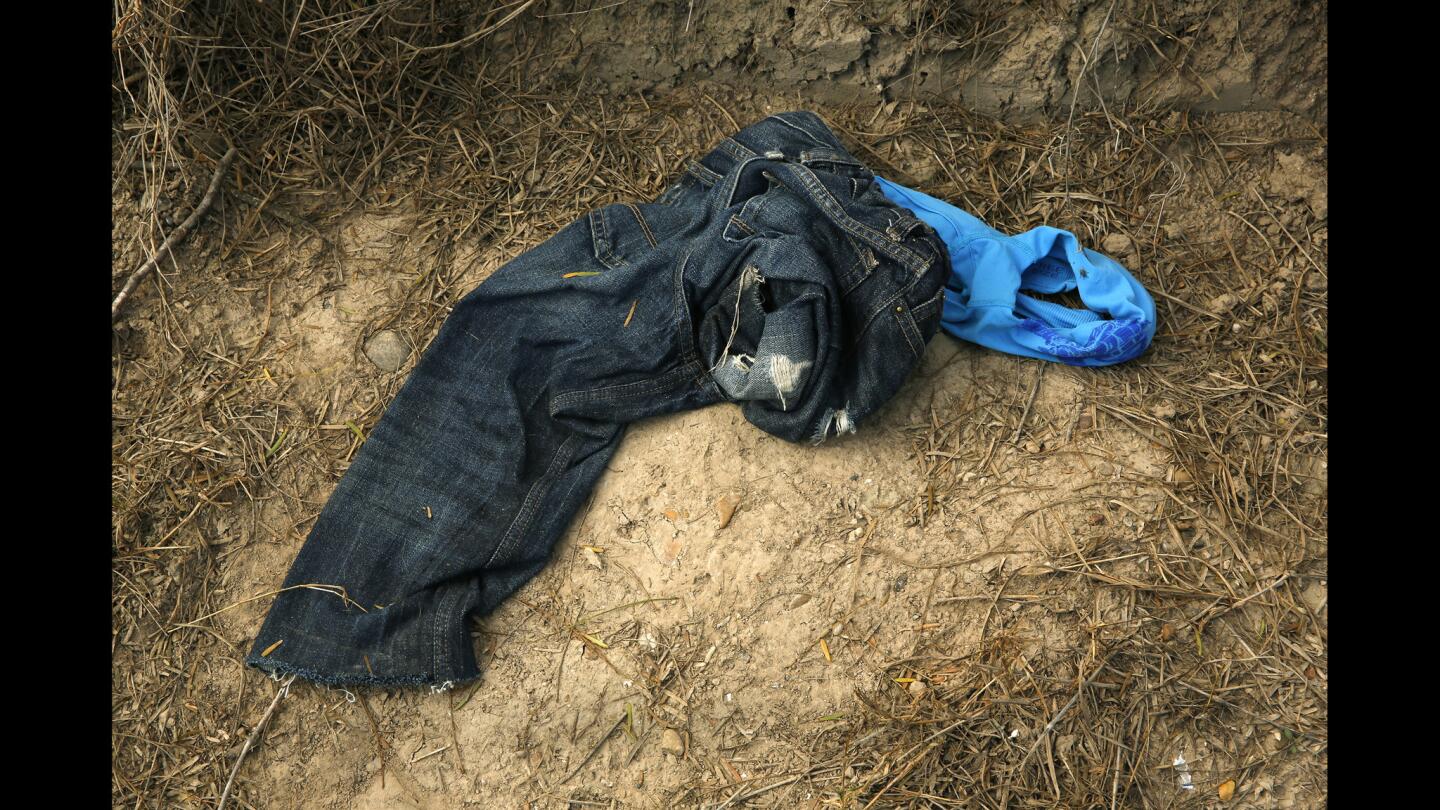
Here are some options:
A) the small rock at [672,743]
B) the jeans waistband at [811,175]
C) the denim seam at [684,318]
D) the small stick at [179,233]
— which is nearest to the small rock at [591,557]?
the small rock at [672,743]

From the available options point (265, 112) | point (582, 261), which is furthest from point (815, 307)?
point (265, 112)

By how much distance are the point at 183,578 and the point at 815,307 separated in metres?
1.74

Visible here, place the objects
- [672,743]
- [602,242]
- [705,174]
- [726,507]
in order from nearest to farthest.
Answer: [672,743]
[726,507]
[602,242]
[705,174]

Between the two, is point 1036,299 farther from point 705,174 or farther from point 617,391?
point 617,391

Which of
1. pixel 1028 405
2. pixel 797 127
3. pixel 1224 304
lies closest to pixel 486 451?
pixel 797 127

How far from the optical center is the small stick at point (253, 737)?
2.18 metres

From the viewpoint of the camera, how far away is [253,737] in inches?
86.7

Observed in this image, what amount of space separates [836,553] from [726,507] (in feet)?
0.96

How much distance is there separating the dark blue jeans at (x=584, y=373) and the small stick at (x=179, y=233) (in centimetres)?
80

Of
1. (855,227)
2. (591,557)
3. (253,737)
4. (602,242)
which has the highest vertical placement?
(855,227)

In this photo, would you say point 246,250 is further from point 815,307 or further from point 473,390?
point 815,307

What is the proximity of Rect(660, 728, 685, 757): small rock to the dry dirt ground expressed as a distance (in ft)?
0.04

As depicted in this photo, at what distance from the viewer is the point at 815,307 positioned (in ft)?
7.22

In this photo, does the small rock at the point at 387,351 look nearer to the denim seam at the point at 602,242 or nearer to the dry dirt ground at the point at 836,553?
the dry dirt ground at the point at 836,553
